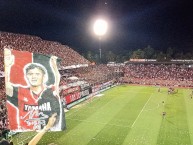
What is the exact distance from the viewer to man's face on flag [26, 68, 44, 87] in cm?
906

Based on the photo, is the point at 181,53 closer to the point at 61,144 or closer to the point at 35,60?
the point at 61,144

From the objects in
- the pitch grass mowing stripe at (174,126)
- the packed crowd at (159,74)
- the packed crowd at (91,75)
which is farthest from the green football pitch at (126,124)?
the packed crowd at (159,74)

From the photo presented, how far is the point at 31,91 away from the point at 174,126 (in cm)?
2284

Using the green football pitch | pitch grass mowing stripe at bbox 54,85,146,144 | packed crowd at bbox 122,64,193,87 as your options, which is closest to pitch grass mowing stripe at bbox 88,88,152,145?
the green football pitch

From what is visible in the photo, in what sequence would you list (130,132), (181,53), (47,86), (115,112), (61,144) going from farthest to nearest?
(181,53) < (115,112) < (130,132) < (61,144) < (47,86)

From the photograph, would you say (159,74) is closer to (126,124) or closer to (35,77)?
(126,124)

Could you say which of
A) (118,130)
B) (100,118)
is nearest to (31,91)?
(118,130)

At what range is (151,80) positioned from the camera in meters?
71.7

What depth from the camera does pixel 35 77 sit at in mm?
9133

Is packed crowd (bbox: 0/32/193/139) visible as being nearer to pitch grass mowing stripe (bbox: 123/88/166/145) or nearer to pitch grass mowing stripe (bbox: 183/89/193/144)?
pitch grass mowing stripe (bbox: 123/88/166/145)

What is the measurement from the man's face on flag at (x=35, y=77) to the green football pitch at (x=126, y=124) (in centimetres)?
1540

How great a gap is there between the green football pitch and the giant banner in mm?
14909

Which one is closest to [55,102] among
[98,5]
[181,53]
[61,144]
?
[61,144]

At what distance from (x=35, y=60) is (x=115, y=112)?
27.4m
